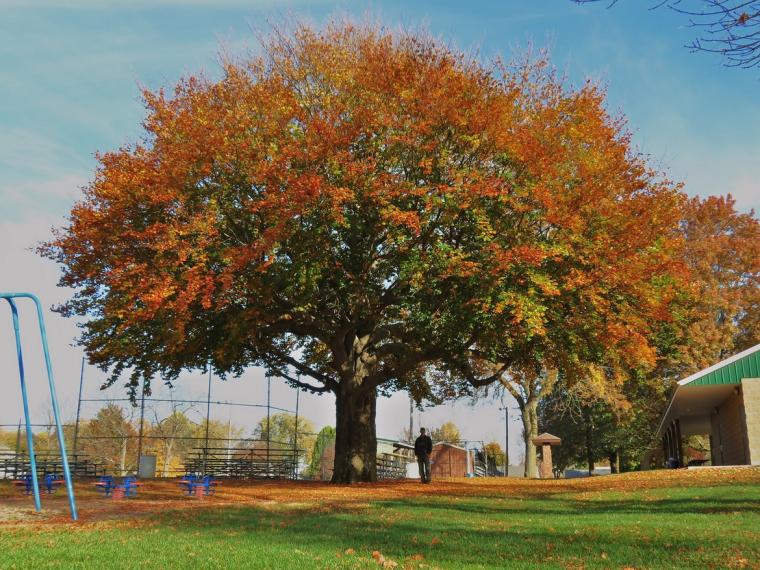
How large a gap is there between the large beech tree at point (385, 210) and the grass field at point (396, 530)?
15.2 feet

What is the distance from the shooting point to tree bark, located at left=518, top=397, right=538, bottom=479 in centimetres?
4153

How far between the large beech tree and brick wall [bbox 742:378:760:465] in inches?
264

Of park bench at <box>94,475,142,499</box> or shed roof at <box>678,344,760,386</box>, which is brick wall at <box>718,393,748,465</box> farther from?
park bench at <box>94,475,142,499</box>

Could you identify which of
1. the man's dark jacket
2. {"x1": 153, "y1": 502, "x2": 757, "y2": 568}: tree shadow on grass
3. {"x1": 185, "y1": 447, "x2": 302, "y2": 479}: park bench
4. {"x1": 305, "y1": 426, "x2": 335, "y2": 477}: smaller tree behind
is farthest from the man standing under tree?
{"x1": 305, "y1": 426, "x2": 335, "y2": 477}: smaller tree behind

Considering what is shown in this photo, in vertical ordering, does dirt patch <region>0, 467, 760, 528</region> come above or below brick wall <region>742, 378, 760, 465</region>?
below

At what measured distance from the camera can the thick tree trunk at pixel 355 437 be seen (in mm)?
24969

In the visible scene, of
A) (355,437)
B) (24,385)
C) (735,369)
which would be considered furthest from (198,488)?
(735,369)

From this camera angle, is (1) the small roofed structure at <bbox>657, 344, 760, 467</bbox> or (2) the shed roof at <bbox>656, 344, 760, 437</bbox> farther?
(2) the shed roof at <bbox>656, 344, 760, 437</bbox>

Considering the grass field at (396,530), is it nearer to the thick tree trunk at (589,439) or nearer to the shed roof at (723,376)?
the shed roof at (723,376)

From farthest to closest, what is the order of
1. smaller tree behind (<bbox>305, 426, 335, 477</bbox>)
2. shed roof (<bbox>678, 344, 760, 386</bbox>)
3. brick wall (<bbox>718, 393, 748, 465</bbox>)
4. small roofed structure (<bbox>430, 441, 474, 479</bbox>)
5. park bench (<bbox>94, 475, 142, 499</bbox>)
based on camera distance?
small roofed structure (<bbox>430, 441, 474, 479</bbox>)
smaller tree behind (<bbox>305, 426, 335, 477</bbox>)
brick wall (<bbox>718, 393, 748, 465</bbox>)
shed roof (<bbox>678, 344, 760, 386</bbox>)
park bench (<bbox>94, 475, 142, 499</bbox>)

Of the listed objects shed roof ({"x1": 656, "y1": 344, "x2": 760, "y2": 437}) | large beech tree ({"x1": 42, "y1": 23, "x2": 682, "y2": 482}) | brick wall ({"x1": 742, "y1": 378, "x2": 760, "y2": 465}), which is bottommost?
brick wall ({"x1": 742, "y1": 378, "x2": 760, "y2": 465})

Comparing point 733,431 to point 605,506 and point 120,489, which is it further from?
point 120,489

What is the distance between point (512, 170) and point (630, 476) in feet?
40.2

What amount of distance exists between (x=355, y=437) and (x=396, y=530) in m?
14.2
